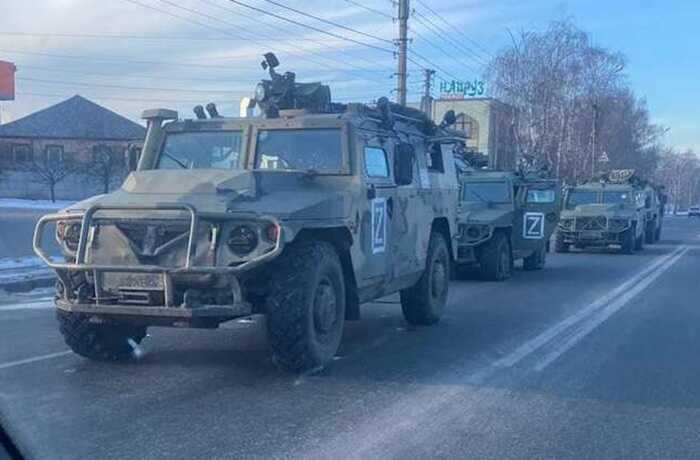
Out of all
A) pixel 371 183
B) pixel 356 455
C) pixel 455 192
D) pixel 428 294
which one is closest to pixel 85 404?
pixel 356 455

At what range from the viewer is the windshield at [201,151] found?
30.7ft

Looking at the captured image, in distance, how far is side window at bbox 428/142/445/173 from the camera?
38.6 feet

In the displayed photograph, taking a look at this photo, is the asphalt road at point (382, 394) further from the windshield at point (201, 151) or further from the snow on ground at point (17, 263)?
the snow on ground at point (17, 263)

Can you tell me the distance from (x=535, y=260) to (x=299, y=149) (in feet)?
39.8

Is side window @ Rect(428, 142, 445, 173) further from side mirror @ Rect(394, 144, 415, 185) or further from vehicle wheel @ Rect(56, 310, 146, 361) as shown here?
vehicle wheel @ Rect(56, 310, 146, 361)

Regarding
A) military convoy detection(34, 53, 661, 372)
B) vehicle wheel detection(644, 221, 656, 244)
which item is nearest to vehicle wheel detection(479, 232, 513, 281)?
military convoy detection(34, 53, 661, 372)

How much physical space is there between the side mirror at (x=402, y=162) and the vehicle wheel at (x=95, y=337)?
3.00 m

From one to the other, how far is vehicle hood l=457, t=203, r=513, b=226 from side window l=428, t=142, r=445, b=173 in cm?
554

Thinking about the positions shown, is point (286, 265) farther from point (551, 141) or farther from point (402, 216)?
point (551, 141)

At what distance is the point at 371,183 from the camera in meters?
9.29

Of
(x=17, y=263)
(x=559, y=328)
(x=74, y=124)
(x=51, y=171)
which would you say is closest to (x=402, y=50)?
(x=17, y=263)

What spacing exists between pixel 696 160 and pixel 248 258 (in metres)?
154

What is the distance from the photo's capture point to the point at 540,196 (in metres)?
20.1

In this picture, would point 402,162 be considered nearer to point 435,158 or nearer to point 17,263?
point 435,158
